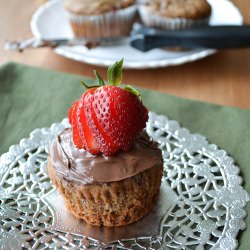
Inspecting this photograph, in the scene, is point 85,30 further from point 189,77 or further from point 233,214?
point 233,214

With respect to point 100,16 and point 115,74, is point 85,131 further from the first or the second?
point 100,16

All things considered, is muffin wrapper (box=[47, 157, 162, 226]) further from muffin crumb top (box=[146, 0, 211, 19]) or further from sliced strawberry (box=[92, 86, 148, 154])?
muffin crumb top (box=[146, 0, 211, 19])

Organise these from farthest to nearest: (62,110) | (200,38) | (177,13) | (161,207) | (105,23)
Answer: (105,23) < (177,13) < (200,38) < (62,110) < (161,207)

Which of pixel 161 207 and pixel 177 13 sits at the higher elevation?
pixel 177 13

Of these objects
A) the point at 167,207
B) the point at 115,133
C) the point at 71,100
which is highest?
the point at 115,133

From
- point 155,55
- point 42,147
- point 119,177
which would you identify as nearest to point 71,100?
point 42,147

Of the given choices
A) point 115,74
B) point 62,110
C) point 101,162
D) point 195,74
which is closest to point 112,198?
point 101,162

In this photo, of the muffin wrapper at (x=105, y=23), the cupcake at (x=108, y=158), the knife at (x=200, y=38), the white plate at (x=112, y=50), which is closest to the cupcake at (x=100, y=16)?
the muffin wrapper at (x=105, y=23)

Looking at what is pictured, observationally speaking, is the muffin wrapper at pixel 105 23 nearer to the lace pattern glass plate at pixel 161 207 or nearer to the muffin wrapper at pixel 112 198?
the lace pattern glass plate at pixel 161 207
